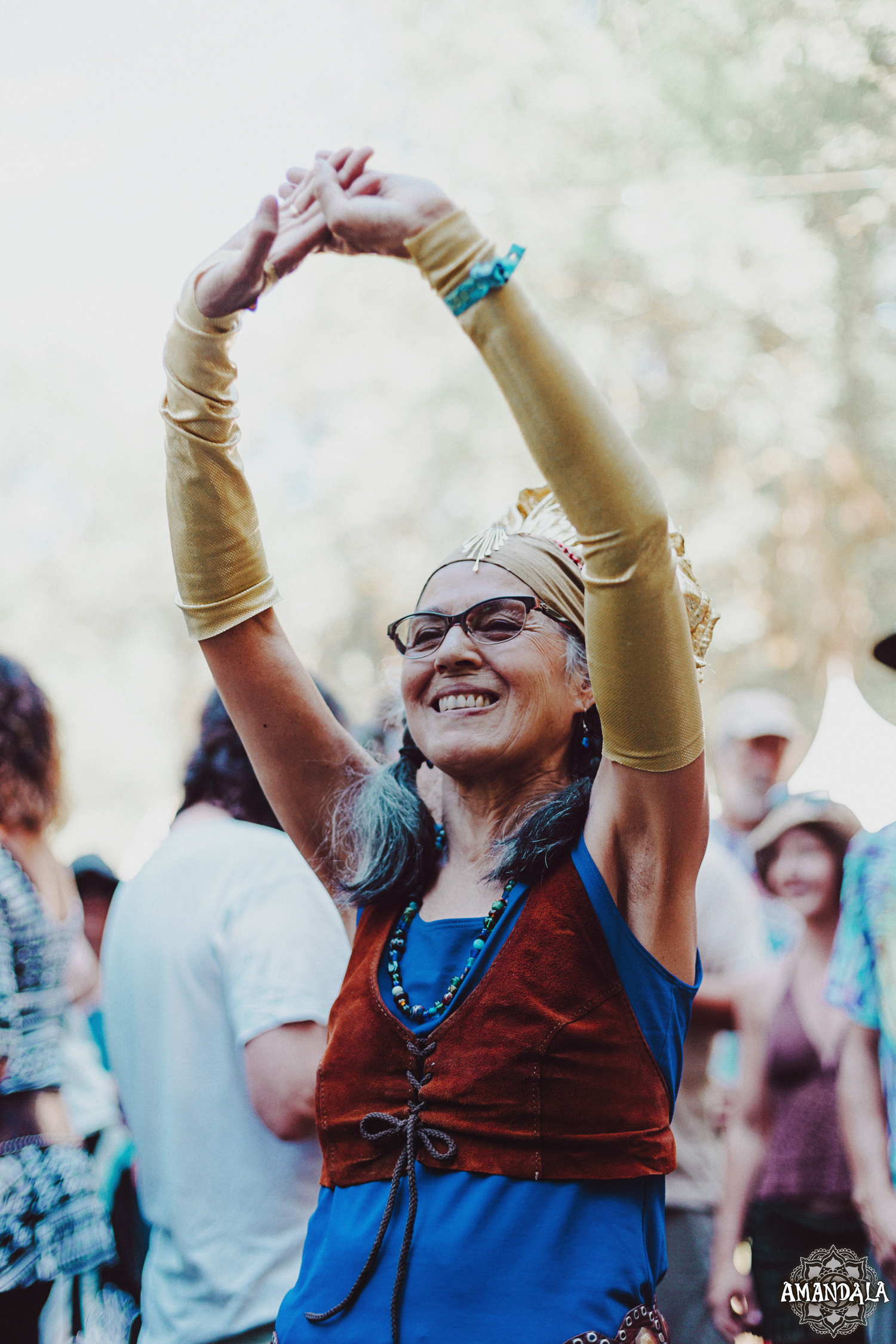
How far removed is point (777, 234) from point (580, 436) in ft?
34.4

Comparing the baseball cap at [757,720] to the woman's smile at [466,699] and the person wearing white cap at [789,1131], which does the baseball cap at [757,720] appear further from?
the woman's smile at [466,699]

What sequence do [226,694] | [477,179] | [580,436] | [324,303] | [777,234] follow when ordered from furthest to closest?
[324,303] < [477,179] < [777,234] < [226,694] < [580,436]

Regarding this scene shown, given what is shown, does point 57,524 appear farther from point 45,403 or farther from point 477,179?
point 477,179

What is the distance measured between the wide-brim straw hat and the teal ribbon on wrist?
2732 millimetres

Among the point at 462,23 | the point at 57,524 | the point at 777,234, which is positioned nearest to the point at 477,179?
the point at 462,23

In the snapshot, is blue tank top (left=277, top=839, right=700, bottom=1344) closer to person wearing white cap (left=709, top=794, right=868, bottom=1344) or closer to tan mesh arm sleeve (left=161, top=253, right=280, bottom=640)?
tan mesh arm sleeve (left=161, top=253, right=280, bottom=640)

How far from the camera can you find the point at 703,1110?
270 centimetres

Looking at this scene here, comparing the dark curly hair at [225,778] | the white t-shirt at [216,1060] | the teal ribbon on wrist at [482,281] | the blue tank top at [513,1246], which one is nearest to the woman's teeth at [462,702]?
the blue tank top at [513,1246]

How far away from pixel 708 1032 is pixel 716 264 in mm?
9843

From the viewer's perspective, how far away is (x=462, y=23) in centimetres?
1170

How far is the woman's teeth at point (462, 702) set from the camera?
1.61 m

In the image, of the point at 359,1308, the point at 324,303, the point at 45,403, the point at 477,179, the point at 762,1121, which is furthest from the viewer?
the point at 45,403

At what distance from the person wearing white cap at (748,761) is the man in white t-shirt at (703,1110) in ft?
6.56

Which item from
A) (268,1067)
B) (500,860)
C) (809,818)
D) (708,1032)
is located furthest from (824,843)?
(500,860)
